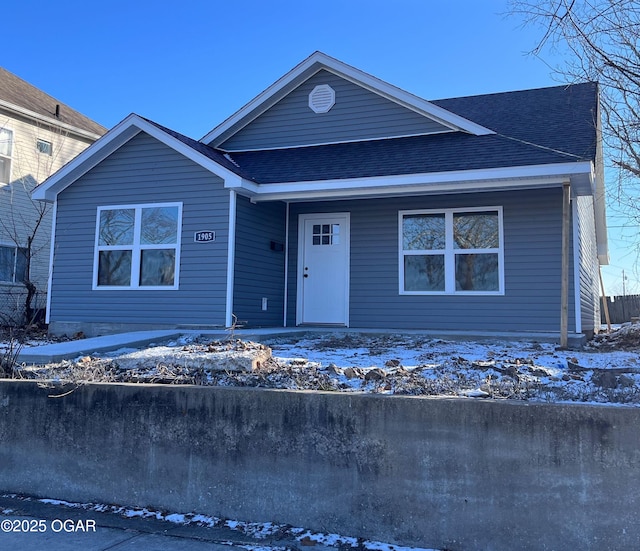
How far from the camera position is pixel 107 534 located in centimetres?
403

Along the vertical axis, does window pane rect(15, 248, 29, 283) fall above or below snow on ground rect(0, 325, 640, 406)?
above

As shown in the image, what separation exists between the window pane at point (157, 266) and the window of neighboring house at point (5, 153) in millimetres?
7830

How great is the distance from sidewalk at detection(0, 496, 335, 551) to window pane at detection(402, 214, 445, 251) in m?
6.98

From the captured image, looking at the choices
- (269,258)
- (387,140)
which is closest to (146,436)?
(269,258)

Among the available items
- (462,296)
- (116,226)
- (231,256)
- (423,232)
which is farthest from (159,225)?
(462,296)

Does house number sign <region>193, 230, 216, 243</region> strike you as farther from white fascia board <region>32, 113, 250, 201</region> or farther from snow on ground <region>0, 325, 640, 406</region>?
snow on ground <region>0, 325, 640, 406</region>

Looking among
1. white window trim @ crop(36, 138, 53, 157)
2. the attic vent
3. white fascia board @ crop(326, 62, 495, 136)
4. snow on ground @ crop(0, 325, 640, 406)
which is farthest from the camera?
white window trim @ crop(36, 138, 53, 157)

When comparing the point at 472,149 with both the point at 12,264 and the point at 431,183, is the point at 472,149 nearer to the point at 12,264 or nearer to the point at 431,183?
the point at 431,183

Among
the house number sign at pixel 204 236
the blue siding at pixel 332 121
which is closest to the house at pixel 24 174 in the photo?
the blue siding at pixel 332 121

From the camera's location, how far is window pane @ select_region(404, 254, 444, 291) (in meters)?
10.1

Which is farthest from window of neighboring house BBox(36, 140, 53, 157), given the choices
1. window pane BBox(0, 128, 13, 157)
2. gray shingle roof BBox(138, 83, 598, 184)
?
gray shingle roof BBox(138, 83, 598, 184)

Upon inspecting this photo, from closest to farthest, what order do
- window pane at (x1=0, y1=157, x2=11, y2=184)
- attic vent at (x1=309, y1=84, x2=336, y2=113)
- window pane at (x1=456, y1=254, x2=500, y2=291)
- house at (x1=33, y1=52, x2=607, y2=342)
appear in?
house at (x1=33, y1=52, x2=607, y2=342)
window pane at (x1=456, y1=254, x2=500, y2=291)
attic vent at (x1=309, y1=84, x2=336, y2=113)
window pane at (x1=0, y1=157, x2=11, y2=184)

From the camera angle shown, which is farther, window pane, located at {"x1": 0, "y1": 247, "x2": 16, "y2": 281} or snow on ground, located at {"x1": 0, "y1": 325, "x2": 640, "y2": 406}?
window pane, located at {"x1": 0, "y1": 247, "x2": 16, "y2": 281}

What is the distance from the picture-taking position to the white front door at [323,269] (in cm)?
1077
